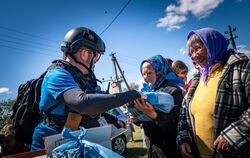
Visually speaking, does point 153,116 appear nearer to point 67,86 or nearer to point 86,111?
point 86,111

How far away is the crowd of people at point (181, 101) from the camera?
127cm

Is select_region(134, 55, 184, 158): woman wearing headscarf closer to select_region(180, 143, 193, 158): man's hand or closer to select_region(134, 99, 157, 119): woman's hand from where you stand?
select_region(134, 99, 157, 119): woman's hand

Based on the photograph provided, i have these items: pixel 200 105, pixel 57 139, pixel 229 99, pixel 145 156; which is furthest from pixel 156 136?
pixel 145 156

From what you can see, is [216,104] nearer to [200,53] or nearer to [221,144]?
[221,144]

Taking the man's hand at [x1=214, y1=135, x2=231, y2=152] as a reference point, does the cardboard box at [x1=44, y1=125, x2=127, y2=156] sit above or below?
above

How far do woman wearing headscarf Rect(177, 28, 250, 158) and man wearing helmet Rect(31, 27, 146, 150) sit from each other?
670mm

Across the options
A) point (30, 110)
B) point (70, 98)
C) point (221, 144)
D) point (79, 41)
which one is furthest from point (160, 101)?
point (30, 110)

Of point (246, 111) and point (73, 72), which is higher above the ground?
point (73, 72)

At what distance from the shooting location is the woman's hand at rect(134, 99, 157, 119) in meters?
1.56

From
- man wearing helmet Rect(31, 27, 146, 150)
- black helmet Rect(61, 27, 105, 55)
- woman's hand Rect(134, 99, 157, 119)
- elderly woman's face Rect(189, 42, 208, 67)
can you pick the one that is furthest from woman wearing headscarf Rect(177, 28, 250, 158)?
black helmet Rect(61, 27, 105, 55)

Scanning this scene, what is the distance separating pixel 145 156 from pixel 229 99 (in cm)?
482

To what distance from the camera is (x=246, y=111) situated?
122 cm

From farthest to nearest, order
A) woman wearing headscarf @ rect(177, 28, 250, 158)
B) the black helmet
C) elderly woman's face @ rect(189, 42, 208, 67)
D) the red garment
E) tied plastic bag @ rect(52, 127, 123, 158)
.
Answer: the red garment → the black helmet → elderly woman's face @ rect(189, 42, 208, 67) → woman wearing headscarf @ rect(177, 28, 250, 158) → tied plastic bag @ rect(52, 127, 123, 158)

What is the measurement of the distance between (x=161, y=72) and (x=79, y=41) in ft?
4.13
